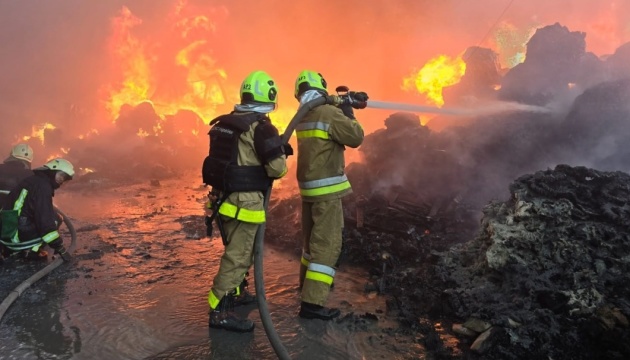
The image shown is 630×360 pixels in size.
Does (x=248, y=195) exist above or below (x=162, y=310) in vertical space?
above

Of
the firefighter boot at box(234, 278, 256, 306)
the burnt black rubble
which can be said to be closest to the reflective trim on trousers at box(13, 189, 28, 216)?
the firefighter boot at box(234, 278, 256, 306)

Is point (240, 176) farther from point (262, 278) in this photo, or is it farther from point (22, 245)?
point (22, 245)

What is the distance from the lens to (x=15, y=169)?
248 inches

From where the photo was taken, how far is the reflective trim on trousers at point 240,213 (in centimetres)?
362

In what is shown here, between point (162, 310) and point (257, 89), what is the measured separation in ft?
8.41

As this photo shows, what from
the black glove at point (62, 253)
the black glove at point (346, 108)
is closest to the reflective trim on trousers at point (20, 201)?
the black glove at point (62, 253)

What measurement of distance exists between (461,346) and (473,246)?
72.8 inches

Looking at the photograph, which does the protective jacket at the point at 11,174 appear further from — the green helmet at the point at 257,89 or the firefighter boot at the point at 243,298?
the green helmet at the point at 257,89

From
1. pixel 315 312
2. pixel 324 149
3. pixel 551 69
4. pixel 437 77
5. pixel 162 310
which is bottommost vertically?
pixel 162 310

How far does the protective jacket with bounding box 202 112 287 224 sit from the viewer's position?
3.59 metres

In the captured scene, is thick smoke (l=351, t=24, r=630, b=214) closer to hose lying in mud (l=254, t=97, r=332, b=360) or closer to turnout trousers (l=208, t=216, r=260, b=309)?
hose lying in mud (l=254, t=97, r=332, b=360)

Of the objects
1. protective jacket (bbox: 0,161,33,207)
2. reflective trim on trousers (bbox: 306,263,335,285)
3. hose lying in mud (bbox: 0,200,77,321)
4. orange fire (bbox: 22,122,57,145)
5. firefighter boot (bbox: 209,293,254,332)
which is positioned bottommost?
hose lying in mud (bbox: 0,200,77,321)

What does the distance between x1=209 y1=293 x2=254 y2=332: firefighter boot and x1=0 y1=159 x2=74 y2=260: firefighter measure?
9.67 ft

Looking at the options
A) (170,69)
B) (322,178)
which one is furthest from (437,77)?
(170,69)
